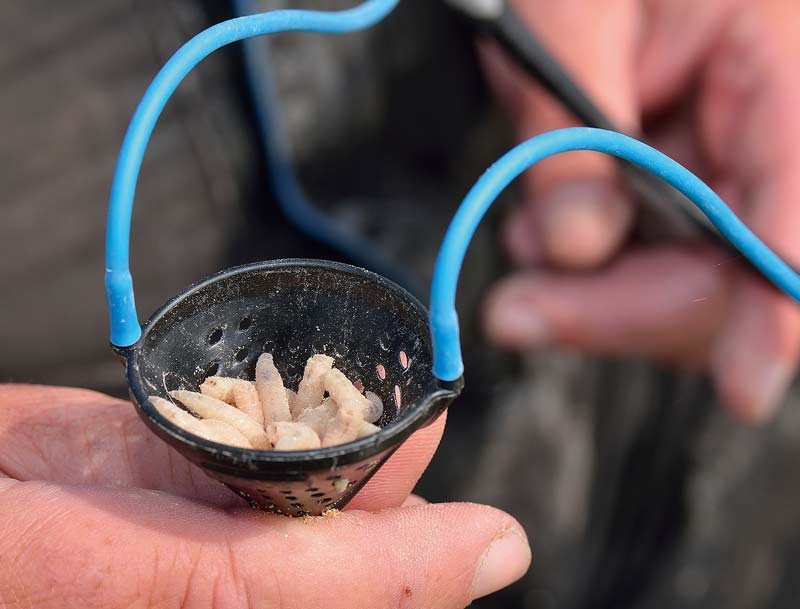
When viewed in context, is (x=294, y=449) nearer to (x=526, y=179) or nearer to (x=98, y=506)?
(x=98, y=506)

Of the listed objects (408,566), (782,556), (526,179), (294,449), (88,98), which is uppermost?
(88,98)

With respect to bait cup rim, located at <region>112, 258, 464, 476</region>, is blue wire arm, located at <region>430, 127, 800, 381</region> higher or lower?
higher

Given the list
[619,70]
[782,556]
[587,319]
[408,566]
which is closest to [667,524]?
[782,556]

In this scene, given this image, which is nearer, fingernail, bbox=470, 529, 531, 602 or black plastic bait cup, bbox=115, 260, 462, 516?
black plastic bait cup, bbox=115, 260, 462, 516

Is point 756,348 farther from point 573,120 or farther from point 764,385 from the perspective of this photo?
point 573,120

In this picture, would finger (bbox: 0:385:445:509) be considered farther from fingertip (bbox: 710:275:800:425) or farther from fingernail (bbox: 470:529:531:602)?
fingertip (bbox: 710:275:800:425)

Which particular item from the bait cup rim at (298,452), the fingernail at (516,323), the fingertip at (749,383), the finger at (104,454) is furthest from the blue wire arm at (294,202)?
the bait cup rim at (298,452)

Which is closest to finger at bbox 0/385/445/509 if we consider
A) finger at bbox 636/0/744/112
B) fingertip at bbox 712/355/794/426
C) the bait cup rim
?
the bait cup rim
